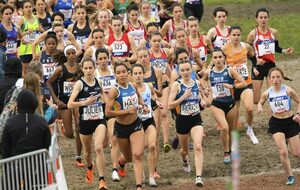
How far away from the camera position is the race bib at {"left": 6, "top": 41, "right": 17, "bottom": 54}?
1939 cm

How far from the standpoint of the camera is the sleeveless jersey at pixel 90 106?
49.5 feet

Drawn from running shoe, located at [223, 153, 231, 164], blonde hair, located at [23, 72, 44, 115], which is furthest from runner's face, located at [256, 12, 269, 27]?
blonde hair, located at [23, 72, 44, 115]

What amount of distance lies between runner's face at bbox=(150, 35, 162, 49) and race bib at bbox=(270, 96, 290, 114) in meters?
2.75

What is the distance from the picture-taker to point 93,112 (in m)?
15.1

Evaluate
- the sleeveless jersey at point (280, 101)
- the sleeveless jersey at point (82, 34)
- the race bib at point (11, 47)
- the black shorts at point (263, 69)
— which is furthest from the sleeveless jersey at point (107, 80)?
the black shorts at point (263, 69)

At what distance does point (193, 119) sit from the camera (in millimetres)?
15492

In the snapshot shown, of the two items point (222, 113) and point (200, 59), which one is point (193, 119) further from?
point (200, 59)

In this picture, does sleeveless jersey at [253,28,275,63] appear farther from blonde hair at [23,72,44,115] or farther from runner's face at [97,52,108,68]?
blonde hair at [23,72,44,115]

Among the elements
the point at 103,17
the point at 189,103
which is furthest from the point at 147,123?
the point at 103,17

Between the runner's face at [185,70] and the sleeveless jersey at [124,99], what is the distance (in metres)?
1.07

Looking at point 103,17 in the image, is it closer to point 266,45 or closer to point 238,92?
point 238,92

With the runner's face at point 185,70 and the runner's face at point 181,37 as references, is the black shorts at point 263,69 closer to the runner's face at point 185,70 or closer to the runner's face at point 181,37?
the runner's face at point 181,37

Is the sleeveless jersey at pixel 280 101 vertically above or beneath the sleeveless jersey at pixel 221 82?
beneath

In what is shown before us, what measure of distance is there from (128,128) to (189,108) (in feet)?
3.96
